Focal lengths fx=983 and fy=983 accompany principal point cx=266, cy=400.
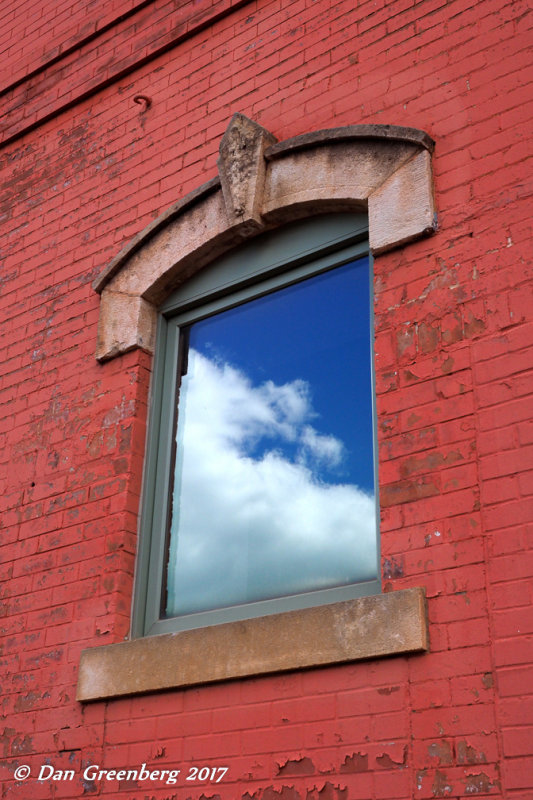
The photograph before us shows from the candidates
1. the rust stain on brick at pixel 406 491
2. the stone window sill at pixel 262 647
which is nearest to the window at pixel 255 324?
the stone window sill at pixel 262 647

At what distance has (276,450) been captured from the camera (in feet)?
14.3

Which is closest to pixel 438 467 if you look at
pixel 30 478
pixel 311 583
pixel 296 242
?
pixel 311 583

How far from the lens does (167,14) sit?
557 cm

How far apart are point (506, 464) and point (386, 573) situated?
58 centimetres

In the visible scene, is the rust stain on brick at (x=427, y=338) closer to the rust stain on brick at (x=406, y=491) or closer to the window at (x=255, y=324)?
the window at (x=255, y=324)

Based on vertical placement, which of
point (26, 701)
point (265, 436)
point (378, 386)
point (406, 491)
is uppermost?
point (265, 436)

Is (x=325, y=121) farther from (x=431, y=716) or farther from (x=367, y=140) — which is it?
(x=431, y=716)

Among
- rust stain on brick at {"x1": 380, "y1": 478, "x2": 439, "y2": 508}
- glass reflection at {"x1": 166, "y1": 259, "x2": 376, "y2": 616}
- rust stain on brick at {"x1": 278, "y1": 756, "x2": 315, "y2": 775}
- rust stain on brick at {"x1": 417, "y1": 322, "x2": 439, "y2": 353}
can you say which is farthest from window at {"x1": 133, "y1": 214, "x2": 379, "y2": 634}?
rust stain on brick at {"x1": 278, "y1": 756, "x2": 315, "y2": 775}

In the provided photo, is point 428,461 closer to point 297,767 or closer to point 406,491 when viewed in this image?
point 406,491

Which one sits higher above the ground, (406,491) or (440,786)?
(406,491)

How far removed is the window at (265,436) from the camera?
4004 millimetres

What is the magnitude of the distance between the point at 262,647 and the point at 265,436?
42.8 inches

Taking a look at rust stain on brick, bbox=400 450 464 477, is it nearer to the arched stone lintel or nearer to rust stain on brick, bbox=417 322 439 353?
rust stain on brick, bbox=417 322 439 353

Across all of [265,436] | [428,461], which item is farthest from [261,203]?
[428,461]
